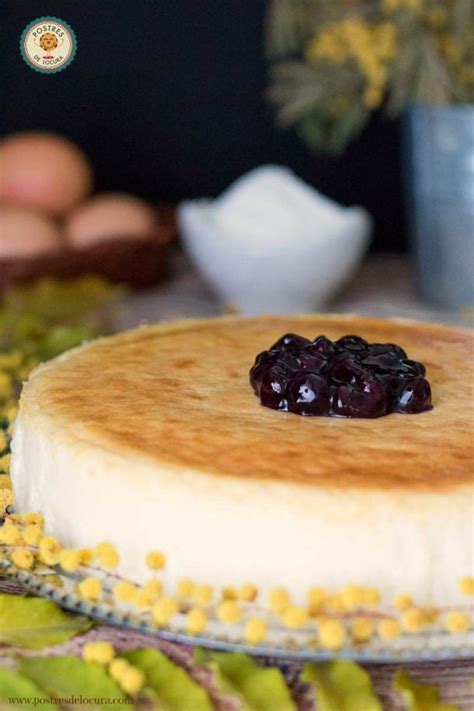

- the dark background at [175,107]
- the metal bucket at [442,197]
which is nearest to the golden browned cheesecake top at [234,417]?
the metal bucket at [442,197]

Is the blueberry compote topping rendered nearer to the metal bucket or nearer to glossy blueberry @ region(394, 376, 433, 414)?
glossy blueberry @ region(394, 376, 433, 414)

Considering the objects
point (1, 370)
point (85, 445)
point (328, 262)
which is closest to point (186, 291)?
point (328, 262)

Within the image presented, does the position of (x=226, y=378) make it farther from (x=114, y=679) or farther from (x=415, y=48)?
(x=415, y=48)

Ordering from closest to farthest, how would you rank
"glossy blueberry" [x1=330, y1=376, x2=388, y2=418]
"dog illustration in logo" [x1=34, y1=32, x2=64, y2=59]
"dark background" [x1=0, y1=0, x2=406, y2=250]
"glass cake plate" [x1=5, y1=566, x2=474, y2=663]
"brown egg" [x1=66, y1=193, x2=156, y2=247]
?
"glass cake plate" [x1=5, y1=566, x2=474, y2=663], "glossy blueberry" [x1=330, y1=376, x2=388, y2=418], "dog illustration in logo" [x1=34, y1=32, x2=64, y2=59], "brown egg" [x1=66, y1=193, x2=156, y2=247], "dark background" [x1=0, y1=0, x2=406, y2=250]

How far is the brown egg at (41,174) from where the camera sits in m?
1.83

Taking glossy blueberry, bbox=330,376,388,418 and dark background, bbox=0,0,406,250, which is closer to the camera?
glossy blueberry, bbox=330,376,388,418

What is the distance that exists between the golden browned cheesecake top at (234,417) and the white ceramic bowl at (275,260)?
67 centimetres

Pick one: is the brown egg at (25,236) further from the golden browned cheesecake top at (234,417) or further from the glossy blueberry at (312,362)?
the glossy blueberry at (312,362)

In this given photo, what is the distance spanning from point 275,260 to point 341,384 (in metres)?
0.91

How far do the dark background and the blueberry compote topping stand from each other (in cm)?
131

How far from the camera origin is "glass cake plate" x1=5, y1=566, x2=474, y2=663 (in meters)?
0.57

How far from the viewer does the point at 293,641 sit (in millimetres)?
583

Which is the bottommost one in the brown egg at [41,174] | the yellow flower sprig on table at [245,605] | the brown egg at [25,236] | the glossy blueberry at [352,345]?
the brown egg at [25,236]

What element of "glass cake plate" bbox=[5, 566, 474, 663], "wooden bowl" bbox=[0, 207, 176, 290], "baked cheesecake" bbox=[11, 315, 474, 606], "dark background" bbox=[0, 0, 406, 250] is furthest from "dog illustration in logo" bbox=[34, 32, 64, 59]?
"dark background" bbox=[0, 0, 406, 250]
